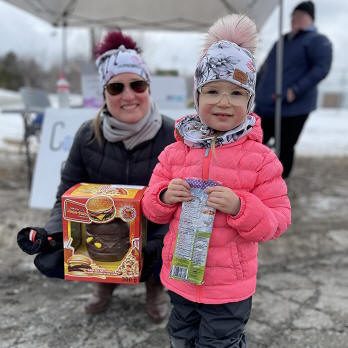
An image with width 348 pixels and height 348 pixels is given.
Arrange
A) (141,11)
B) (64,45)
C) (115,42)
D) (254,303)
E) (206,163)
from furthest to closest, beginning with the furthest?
(64,45), (141,11), (254,303), (115,42), (206,163)

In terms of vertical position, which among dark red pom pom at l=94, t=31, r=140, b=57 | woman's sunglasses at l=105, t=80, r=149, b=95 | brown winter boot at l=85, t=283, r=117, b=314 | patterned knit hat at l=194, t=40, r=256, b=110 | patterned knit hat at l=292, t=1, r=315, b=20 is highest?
patterned knit hat at l=292, t=1, r=315, b=20

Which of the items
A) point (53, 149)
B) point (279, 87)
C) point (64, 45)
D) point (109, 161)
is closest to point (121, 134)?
point (109, 161)

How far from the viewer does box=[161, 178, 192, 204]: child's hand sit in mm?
1489

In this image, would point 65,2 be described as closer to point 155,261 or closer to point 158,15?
point 158,15

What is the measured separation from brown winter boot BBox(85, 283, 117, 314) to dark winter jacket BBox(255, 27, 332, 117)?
272cm

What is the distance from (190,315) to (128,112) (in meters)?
1.10

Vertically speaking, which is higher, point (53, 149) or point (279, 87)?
point (279, 87)

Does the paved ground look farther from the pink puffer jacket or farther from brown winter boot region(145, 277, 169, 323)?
the pink puffer jacket

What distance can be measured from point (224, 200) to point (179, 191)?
16 cm

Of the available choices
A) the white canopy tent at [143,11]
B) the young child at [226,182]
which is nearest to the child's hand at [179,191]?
the young child at [226,182]

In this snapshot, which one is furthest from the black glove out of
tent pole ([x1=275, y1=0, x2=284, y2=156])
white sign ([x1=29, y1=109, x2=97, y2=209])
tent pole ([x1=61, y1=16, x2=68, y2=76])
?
tent pole ([x1=61, y1=16, x2=68, y2=76])

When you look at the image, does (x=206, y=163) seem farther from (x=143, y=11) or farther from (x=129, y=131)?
(x=143, y=11)

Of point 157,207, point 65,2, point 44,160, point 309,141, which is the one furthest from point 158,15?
point 309,141

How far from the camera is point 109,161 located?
7.43ft
